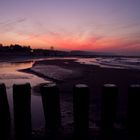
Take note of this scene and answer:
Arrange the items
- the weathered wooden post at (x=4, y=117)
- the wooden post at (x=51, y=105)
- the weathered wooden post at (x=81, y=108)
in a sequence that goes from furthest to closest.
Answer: the weathered wooden post at (x=4, y=117) < the wooden post at (x=51, y=105) < the weathered wooden post at (x=81, y=108)

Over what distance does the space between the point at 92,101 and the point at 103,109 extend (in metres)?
2.97

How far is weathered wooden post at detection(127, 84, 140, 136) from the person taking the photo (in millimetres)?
3584

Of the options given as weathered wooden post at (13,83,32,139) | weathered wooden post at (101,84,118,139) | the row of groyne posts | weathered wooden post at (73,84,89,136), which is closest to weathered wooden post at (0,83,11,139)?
the row of groyne posts

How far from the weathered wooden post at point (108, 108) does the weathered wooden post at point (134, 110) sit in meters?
0.28

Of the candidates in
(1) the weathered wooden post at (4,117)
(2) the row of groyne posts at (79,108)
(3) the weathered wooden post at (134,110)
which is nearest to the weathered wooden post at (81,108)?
A: (2) the row of groyne posts at (79,108)

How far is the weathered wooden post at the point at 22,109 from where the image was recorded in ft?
11.8

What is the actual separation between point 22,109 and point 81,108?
1.07 m

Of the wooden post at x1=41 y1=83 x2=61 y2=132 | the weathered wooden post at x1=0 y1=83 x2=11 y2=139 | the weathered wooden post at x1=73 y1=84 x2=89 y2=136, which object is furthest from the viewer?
the weathered wooden post at x1=0 y1=83 x2=11 y2=139

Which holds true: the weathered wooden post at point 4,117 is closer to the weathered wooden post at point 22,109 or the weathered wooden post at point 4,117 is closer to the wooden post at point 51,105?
the weathered wooden post at point 22,109

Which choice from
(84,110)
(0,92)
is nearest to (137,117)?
(84,110)

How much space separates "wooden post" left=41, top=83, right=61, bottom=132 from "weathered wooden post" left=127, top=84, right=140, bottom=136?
1325 millimetres

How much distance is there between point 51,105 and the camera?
12.4 feet

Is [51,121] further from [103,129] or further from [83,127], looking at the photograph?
[103,129]

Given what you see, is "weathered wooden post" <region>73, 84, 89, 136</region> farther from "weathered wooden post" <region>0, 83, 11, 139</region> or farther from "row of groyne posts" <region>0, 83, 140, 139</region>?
"weathered wooden post" <region>0, 83, 11, 139</region>
